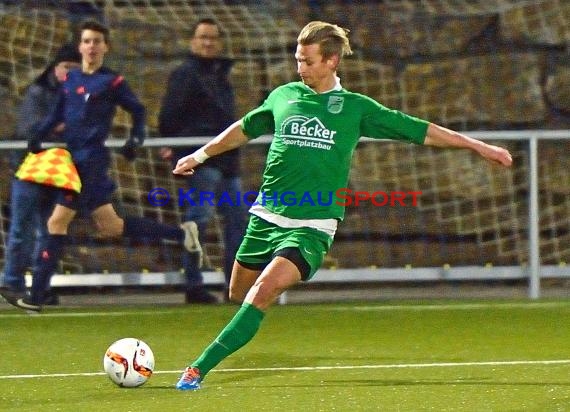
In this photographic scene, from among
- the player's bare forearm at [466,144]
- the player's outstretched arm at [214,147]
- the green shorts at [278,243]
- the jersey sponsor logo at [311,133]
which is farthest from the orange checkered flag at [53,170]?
the player's bare forearm at [466,144]

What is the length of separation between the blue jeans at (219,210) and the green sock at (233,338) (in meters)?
3.84

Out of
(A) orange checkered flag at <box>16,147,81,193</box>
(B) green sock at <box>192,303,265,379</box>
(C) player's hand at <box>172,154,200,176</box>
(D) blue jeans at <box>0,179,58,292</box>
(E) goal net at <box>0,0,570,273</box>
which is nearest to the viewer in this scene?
(B) green sock at <box>192,303,265,379</box>

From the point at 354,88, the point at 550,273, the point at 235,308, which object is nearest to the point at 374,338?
the point at 235,308

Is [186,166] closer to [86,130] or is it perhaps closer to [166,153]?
[86,130]

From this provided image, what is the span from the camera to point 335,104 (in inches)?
283

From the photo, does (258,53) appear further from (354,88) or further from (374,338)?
(374,338)

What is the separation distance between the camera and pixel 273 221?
23.6ft

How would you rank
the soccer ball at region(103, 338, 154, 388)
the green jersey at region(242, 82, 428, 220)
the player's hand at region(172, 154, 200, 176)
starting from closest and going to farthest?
the soccer ball at region(103, 338, 154, 388)
the green jersey at region(242, 82, 428, 220)
the player's hand at region(172, 154, 200, 176)

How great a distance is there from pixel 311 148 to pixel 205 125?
3816 millimetres

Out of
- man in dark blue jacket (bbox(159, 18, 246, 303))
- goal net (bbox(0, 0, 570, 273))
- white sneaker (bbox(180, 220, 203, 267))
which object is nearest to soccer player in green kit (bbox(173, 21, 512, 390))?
white sneaker (bbox(180, 220, 203, 267))

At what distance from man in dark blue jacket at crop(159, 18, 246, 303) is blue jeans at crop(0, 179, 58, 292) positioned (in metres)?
0.92

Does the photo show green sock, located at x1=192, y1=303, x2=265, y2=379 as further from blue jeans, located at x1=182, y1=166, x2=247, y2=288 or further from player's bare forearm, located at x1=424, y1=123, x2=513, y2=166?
blue jeans, located at x1=182, y1=166, x2=247, y2=288

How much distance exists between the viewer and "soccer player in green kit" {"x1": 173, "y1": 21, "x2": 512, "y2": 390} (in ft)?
23.1

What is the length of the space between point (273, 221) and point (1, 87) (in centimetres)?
530
